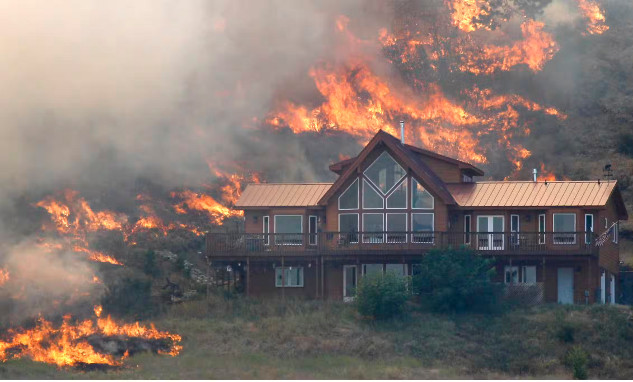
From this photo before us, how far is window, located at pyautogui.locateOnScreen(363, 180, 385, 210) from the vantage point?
73.6m

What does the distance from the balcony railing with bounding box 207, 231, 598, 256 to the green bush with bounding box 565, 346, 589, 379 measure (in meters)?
9.86

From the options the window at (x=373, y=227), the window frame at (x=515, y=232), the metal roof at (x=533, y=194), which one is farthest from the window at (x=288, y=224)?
the window frame at (x=515, y=232)

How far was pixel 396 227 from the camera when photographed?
73375 millimetres

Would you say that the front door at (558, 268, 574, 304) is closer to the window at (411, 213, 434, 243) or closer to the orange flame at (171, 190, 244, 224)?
the window at (411, 213, 434, 243)

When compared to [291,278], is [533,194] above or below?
above

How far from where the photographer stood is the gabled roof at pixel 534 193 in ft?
237

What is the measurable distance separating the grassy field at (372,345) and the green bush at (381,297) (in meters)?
0.71

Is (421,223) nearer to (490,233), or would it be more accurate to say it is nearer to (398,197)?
(398,197)

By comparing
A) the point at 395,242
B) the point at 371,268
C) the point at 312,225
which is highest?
the point at 312,225

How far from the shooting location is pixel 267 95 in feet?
319

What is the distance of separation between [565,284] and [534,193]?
547 centimetres

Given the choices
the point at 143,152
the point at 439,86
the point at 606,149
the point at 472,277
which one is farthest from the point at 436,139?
the point at 472,277

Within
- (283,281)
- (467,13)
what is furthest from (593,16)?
(283,281)

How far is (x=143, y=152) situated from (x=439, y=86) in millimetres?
26904
